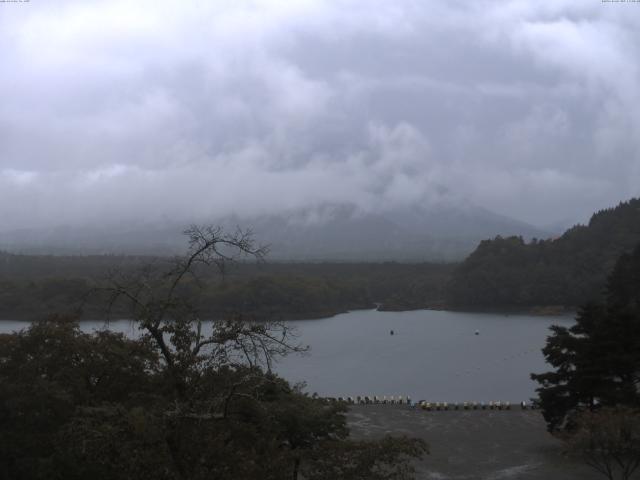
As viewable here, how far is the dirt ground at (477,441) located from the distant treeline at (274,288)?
47.3ft

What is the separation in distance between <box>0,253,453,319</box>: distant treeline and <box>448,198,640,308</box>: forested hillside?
15.1ft

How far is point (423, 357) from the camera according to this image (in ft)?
107

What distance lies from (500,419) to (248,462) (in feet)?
48.1

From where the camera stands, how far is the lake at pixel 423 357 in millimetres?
24984

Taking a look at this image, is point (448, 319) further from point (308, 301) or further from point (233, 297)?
point (233, 297)

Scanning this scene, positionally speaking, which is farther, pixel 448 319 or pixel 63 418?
pixel 448 319

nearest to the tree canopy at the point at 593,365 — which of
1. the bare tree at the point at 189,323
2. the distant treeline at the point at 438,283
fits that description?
the bare tree at the point at 189,323

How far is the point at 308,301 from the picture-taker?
51969 mm

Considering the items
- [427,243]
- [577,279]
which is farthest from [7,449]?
[427,243]

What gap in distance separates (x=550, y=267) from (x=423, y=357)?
26.9m

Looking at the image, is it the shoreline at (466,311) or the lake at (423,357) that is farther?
the shoreline at (466,311)

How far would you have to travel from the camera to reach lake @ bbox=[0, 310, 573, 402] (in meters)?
25.0

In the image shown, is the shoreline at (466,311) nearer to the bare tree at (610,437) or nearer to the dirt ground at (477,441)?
the dirt ground at (477,441)

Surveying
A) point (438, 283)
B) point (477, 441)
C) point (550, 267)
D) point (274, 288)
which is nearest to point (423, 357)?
point (477, 441)
